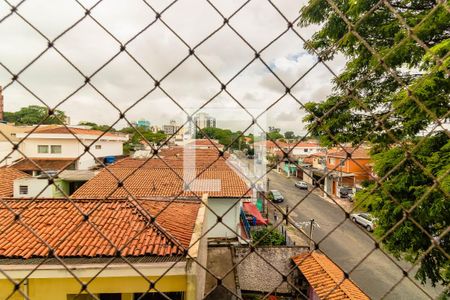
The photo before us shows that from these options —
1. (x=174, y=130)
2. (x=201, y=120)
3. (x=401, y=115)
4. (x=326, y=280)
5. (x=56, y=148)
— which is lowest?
(x=326, y=280)

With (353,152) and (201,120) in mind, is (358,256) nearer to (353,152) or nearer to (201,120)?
(201,120)

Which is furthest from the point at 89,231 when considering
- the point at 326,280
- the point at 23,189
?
the point at 23,189

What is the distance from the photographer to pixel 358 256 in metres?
10.3

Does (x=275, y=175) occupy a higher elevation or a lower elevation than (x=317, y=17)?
lower

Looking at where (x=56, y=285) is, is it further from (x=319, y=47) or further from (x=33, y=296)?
(x=319, y=47)

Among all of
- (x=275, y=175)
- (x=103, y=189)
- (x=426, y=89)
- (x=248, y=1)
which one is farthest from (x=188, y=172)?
(x=275, y=175)

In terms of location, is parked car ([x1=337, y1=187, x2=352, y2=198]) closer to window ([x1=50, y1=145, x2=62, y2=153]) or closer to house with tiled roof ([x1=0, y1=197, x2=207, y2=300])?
house with tiled roof ([x1=0, y1=197, x2=207, y2=300])

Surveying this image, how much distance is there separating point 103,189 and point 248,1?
887cm

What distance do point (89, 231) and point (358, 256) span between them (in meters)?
9.27

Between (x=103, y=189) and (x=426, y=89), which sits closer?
(x=426, y=89)

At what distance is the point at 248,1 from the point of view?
101 centimetres

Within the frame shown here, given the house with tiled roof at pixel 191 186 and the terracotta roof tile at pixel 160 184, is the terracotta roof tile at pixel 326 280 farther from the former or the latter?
the terracotta roof tile at pixel 160 184

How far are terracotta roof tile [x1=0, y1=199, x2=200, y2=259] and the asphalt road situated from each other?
241 centimetres

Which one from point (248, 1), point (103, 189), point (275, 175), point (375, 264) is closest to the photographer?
point (248, 1)
